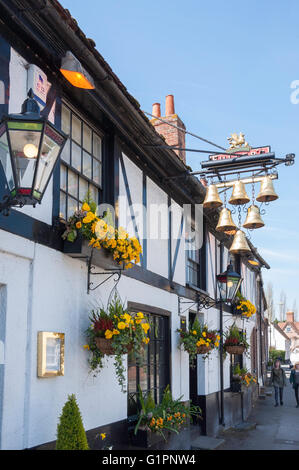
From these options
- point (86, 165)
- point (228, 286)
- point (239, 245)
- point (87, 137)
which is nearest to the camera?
point (86, 165)

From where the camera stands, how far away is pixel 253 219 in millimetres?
9219

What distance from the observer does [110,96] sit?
6410 mm

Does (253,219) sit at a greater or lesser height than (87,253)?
greater

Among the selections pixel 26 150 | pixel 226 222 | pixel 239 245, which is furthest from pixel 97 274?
pixel 239 245

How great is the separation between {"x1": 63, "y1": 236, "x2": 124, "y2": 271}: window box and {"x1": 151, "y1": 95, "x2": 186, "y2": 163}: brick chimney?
537 cm

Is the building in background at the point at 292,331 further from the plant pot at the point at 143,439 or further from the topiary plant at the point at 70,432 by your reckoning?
the topiary plant at the point at 70,432

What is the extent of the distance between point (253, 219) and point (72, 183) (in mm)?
4165

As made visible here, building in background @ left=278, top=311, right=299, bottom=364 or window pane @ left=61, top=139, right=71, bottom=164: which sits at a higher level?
window pane @ left=61, top=139, right=71, bottom=164

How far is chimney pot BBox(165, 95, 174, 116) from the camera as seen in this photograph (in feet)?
37.1

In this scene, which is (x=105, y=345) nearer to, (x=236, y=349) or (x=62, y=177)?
(x=62, y=177)

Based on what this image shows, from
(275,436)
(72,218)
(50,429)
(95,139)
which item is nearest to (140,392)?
(50,429)

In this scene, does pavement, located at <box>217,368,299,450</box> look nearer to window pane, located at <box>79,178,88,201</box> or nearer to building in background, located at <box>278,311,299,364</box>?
window pane, located at <box>79,178,88,201</box>

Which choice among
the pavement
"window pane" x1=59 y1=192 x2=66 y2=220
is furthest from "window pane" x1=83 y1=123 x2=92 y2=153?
the pavement
